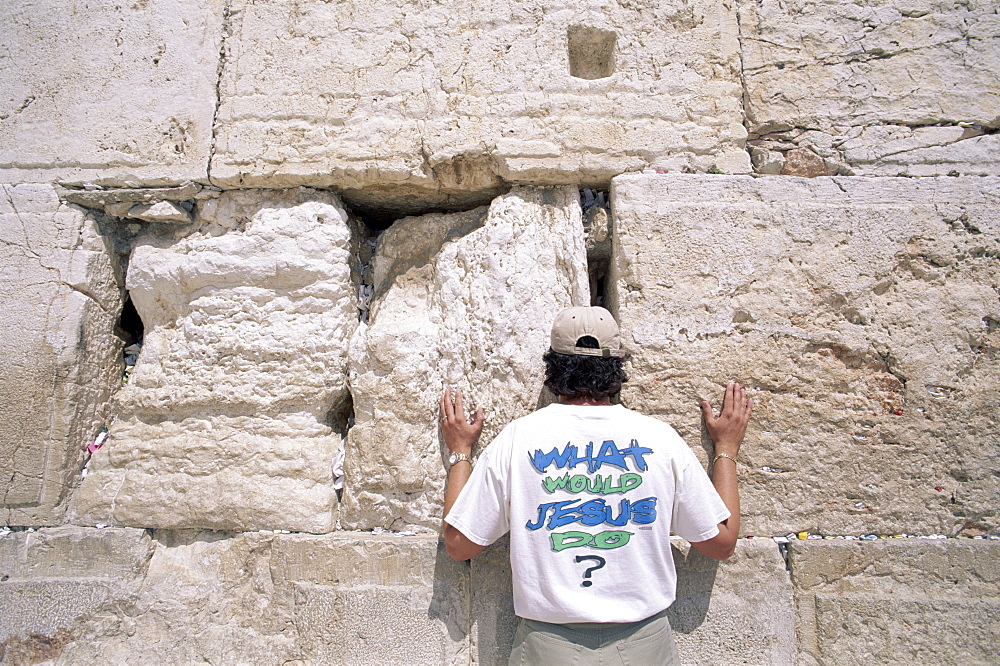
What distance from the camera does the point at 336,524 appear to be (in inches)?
87.4

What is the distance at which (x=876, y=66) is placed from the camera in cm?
235

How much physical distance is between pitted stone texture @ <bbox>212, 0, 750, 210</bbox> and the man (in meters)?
0.98

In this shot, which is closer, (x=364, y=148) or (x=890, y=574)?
(x=890, y=574)

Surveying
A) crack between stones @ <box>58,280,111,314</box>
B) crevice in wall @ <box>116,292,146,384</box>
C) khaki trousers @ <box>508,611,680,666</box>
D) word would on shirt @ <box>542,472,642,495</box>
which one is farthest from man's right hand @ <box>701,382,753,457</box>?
crack between stones @ <box>58,280,111,314</box>

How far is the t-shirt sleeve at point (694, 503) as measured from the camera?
171 centimetres

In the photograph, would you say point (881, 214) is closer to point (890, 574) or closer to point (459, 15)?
point (890, 574)

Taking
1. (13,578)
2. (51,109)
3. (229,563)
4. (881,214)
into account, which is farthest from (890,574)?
(51,109)

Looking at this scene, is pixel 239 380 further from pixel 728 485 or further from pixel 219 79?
pixel 728 485

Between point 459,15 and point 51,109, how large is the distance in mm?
1829

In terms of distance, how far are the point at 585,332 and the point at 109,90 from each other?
7.71ft

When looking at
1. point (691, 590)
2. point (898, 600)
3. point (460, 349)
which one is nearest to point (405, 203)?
point (460, 349)

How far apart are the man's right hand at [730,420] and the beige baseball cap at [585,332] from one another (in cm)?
48

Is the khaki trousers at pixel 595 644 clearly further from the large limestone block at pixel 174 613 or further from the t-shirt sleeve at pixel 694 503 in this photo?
the large limestone block at pixel 174 613

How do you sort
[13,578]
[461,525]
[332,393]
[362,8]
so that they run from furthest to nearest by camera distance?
1. [362,8]
2. [332,393]
3. [13,578]
4. [461,525]
